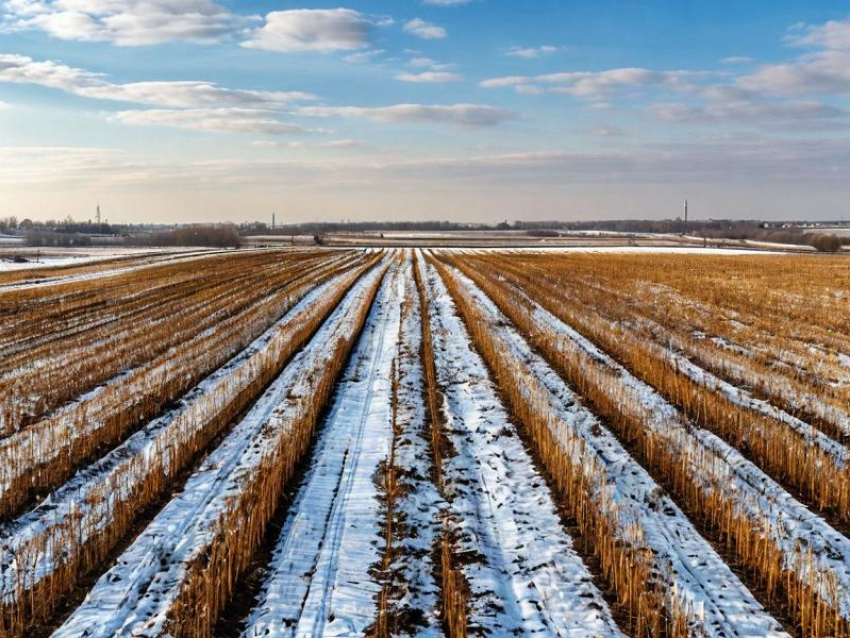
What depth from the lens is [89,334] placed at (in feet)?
61.5

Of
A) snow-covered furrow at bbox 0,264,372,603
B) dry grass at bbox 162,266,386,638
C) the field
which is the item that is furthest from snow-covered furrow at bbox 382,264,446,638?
snow-covered furrow at bbox 0,264,372,603

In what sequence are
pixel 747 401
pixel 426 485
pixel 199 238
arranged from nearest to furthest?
pixel 426 485 < pixel 747 401 < pixel 199 238

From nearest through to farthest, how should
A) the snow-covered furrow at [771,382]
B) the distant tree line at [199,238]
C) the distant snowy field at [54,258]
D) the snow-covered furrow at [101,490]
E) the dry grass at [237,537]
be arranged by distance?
1. the dry grass at [237,537]
2. the snow-covered furrow at [101,490]
3. the snow-covered furrow at [771,382]
4. the distant snowy field at [54,258]
5. the distant tree line at [199,238]

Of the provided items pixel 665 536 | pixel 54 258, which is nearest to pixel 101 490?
pixel 665 536

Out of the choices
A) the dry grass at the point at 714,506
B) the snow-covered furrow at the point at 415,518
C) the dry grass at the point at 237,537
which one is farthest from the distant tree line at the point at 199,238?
the dry grass at the point at 237,537

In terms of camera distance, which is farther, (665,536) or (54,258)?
(54,258)

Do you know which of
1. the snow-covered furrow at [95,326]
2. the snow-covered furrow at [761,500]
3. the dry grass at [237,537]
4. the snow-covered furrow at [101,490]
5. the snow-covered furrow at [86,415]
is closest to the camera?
the dry grass at [237,537]

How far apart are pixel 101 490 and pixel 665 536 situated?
237 inches

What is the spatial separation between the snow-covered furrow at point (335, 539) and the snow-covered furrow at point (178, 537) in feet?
2.29

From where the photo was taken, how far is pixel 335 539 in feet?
22.0

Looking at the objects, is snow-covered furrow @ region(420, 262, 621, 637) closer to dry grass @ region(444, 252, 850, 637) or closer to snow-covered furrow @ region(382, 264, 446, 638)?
snow-covered furrow @ region(382, 264, 446, 638)

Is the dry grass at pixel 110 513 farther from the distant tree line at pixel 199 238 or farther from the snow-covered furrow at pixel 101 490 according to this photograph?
the distant tree line at pixel 199 238

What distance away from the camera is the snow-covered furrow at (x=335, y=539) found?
17.7 feet

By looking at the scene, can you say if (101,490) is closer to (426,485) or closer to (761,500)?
(426,485)
